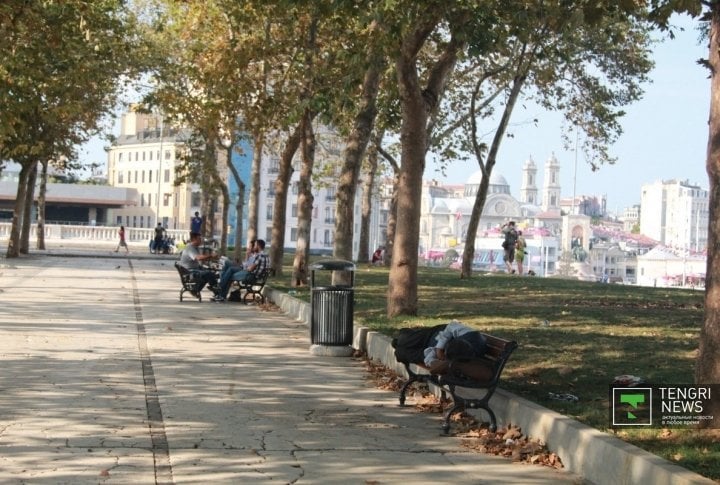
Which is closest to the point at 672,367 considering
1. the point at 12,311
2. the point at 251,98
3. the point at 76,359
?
the point at 76,359

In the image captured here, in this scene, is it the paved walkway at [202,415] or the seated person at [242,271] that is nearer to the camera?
the paved walkway at [202,415]

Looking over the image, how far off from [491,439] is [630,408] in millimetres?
1179

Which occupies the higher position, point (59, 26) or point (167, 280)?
point (59, 26)

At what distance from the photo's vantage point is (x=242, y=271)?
1012 inches

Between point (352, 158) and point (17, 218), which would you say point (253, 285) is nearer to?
point (352, 158)

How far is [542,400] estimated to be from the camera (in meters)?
10.5

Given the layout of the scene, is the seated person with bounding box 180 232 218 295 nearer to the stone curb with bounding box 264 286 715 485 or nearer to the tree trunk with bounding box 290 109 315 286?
the tree trunk with bounding box 290 109 315 286

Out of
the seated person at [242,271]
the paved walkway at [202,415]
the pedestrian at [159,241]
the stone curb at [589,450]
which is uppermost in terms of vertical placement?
the pedestrian at [159,241]

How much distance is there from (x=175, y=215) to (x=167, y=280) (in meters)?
92.5

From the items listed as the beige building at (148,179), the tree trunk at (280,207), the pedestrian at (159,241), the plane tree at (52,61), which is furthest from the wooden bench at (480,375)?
the beige building at (148,179)

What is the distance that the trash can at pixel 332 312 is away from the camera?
621 inches

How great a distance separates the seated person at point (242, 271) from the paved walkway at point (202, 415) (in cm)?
570

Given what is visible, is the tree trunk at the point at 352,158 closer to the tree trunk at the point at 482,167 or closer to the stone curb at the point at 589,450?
the tree trunk at the point at 482,167

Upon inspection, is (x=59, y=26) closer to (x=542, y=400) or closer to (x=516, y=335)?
(x=516, y=335)
